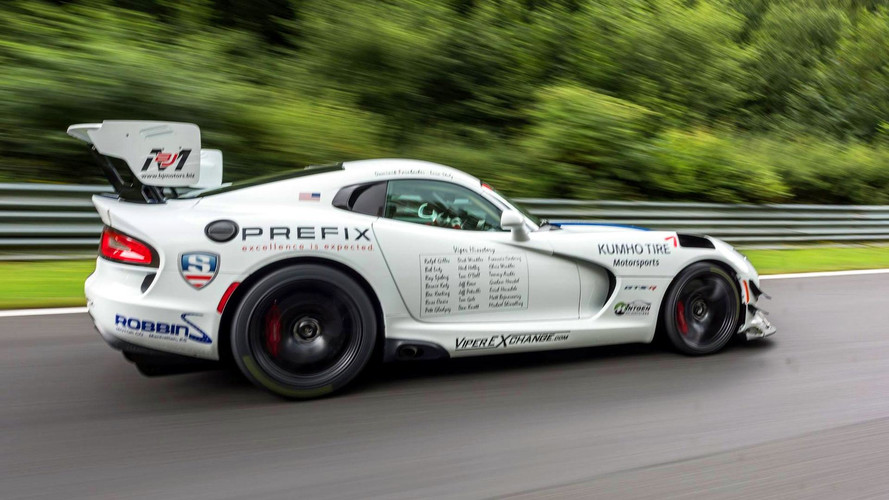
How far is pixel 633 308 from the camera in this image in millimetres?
4477

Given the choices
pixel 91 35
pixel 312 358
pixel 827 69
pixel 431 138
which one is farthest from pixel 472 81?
pixel 827 69

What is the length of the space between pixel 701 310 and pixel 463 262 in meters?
1.78

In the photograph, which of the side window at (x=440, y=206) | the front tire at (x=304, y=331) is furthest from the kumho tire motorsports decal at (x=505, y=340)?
the side window at (x=440, y=206)

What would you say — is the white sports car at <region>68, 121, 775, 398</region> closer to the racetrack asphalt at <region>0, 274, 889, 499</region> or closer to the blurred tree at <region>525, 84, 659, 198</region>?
the racetrack asphalt at <region>0, 274, 889, 499</region>

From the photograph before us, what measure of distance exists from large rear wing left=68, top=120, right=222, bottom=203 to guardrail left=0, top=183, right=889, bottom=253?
3624mm

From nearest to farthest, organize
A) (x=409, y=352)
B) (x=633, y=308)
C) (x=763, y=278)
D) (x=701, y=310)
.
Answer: (x=409, y=352)
(x=633, y=308)
(x=701, y=310)
(x=763, y=278)

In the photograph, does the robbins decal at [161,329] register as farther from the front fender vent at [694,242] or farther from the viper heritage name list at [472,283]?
the front fender vent at [694,242]

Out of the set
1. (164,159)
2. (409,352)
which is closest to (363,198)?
(409,352)

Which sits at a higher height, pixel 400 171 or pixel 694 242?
pixel 400 171

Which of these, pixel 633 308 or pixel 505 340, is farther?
pixel 633 308

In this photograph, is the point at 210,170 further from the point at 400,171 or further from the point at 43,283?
the point at 43,283

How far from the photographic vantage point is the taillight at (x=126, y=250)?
3521 mm

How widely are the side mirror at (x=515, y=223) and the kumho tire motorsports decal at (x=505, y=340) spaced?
551mm

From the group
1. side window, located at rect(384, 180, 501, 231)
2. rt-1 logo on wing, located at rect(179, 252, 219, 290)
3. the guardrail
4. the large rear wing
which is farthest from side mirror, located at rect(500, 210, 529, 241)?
the guardrail
